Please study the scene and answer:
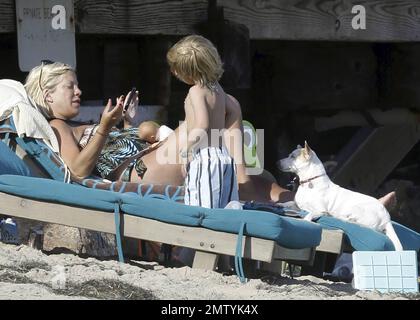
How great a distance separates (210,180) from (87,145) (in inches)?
32.2

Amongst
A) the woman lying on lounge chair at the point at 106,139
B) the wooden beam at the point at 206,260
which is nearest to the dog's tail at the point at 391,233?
the woman lying on lounge chair at the point at 106,139

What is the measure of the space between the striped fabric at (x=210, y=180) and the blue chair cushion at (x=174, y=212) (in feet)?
1.22

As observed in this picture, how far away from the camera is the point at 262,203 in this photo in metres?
7.68

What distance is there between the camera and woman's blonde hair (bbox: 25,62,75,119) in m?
7.87

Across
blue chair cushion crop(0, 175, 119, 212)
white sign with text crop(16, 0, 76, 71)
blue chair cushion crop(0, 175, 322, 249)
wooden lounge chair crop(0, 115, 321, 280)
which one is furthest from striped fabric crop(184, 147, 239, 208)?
white sign with text crop(16, 0, 76, 71)

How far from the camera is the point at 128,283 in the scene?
20.7ft

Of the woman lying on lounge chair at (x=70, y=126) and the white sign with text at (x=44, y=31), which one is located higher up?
the white sign with text at (x=44, y=31)

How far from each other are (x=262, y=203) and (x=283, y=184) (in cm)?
291

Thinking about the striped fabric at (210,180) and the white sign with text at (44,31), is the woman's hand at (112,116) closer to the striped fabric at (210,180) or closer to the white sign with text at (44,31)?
the striped fabric at (210,180)

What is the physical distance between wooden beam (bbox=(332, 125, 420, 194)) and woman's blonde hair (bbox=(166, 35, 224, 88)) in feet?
12.1

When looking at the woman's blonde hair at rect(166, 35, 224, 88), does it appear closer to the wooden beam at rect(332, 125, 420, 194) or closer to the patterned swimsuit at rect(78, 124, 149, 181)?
the patterned swimsuit at rect(78, 124, 149, 181)

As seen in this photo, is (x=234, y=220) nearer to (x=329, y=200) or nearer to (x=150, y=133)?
(x=329, y=200)

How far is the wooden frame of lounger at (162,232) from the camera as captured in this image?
6.64 m
